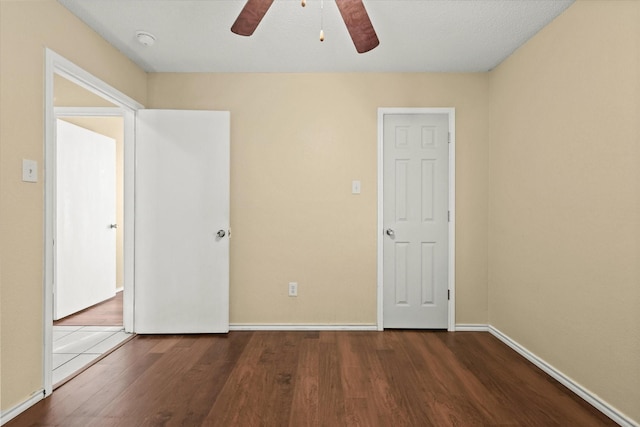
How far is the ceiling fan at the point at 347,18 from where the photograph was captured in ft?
5.57

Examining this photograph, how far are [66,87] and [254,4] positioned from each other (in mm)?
2925

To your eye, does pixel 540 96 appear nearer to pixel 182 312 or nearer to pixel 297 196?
pixel 297 196

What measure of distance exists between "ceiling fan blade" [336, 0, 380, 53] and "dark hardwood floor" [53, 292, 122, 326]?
337 cm

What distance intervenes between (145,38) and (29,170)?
4.28 ft

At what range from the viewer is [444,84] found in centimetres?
339

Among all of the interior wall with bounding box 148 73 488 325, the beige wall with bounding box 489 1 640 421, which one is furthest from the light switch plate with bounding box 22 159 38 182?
the beige wall with bounding box 489 1 640 421

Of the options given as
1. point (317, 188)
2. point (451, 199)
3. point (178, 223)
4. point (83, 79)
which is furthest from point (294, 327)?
Answer: point (83, 79)

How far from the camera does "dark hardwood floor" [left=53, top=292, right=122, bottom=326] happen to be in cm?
356

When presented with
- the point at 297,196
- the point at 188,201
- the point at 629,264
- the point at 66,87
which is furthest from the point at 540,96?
the point at 66,87

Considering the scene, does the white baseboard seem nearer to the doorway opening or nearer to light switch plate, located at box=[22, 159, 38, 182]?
the doorway opening

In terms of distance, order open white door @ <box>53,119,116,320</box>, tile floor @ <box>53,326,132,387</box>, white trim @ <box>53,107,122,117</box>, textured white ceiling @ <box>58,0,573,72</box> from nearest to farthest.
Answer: textured white ceiling @ <box>58,0,573,72</box>
tile floor @ <box>53,326,132,387</box>
white trim @ <box>53,107,122,117</box>
open white door @ <box>53,119,116,320</box>

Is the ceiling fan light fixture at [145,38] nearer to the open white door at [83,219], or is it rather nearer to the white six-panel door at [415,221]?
the open white door at [83,219]

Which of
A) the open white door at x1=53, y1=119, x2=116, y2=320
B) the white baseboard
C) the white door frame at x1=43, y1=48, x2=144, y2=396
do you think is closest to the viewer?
the white baseboard

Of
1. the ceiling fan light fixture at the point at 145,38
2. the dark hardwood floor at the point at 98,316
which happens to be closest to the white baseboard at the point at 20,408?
the dark hardwood floor at the point at 98,316
